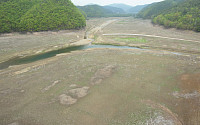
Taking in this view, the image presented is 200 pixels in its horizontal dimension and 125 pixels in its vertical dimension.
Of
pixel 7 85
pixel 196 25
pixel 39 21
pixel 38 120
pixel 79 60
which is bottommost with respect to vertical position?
pixel 38 120

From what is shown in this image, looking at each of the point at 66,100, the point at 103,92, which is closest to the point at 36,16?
the point at 66,100

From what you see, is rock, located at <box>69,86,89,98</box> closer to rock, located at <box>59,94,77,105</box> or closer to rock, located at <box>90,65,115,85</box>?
rock, located at <box>59,94,77,105</box>

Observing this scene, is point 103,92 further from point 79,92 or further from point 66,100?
point 66,100

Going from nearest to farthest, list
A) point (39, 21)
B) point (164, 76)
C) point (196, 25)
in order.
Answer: point (164, 76)
point (196, 25)
point (39, 21)

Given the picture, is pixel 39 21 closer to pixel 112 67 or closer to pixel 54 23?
pixel 54 23

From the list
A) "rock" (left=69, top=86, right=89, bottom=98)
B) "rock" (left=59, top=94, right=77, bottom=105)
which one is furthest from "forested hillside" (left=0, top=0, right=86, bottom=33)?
"rock" (left=59, top=94, right=77, bottom=105)

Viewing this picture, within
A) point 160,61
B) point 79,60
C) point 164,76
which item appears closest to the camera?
point 164,76

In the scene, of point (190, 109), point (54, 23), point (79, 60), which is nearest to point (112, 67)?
point (79, 60)
